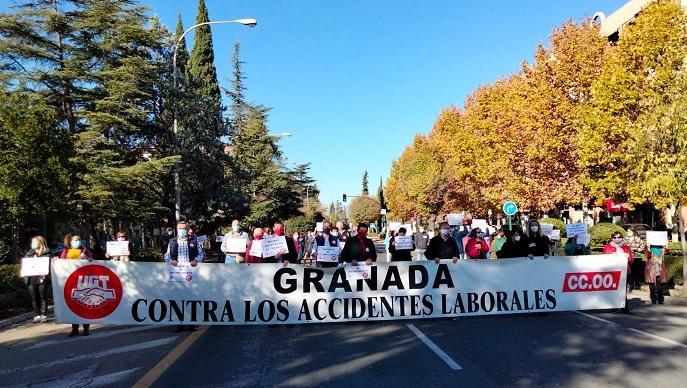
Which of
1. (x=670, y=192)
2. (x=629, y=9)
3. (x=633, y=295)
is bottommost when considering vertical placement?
(x=633, y=295)

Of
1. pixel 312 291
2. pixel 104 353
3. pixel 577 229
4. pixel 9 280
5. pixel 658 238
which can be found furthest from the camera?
pixel 9 280

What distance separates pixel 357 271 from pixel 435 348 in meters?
2.57

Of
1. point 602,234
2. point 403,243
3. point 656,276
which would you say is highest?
point 403,243

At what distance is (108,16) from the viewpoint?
2930 centimetres

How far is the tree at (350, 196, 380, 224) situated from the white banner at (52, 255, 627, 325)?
108 metres

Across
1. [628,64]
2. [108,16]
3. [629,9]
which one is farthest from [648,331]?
[629,9]

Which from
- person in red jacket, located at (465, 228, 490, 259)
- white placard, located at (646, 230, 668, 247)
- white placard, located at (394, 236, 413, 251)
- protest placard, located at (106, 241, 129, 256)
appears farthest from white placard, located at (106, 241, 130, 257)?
white placard, located at (646, 230, 668, 247)

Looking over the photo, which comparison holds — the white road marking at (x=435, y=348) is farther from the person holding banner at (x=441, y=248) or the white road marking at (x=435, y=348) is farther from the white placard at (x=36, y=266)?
the white placard at (x=36, y=266)

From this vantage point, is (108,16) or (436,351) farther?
(108,16)

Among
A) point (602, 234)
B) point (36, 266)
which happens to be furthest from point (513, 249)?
point (602, 234)

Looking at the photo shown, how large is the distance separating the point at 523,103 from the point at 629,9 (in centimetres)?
2227

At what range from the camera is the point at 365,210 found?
123 meters

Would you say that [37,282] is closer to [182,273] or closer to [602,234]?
[182,273]

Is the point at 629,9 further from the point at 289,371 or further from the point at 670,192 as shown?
the point at 289,371
